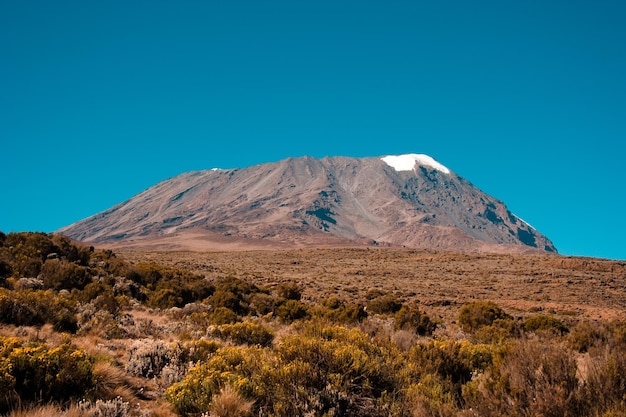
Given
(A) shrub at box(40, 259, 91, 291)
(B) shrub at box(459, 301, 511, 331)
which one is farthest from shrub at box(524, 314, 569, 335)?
(A) shrub at box(40, 259, 91, 291)

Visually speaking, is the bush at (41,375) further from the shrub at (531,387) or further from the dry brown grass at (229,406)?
the shrub at (531,387)

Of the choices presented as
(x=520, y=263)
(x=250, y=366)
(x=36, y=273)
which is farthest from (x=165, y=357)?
(x=520, y=263)

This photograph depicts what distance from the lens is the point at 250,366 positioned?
6.26m

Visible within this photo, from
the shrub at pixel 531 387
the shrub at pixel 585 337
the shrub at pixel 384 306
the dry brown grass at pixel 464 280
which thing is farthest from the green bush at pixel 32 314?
the dry brown grass at pixel 464 280

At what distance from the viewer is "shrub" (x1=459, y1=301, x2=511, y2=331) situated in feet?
65.8

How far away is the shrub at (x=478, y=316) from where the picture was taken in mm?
20047

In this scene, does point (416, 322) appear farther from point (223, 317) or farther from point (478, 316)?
point (223, 317)

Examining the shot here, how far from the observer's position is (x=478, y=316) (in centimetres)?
2062

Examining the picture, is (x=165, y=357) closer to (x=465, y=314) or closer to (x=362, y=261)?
(x=465, y=314)

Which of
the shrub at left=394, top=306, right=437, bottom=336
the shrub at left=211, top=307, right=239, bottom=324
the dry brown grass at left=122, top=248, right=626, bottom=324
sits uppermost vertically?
the shrub at left=211, top=307, right=239, bottom=324

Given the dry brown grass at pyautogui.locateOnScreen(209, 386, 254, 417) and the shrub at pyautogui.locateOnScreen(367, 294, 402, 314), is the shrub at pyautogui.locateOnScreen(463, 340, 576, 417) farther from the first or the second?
the shrub at pyautogui.locateOnScreen(367, 294, 402, 314)

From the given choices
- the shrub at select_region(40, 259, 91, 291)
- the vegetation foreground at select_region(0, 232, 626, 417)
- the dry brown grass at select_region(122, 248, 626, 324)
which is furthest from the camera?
the dry brown grass at select_region(122, 248, 626, 324)

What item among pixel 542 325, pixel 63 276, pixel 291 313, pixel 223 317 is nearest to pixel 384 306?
pixel 291 313

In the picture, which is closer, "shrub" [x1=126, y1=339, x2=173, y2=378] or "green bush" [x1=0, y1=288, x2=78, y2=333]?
"shrub" [x1=126, y1=339, x2=173, y2=378]
